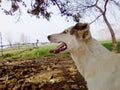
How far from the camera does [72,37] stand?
19.2 ft

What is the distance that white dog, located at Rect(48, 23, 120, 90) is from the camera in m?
5.41

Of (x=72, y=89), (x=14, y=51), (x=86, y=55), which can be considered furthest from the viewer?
(x=14, y=51)

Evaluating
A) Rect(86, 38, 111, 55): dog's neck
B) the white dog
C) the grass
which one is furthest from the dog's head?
the grass

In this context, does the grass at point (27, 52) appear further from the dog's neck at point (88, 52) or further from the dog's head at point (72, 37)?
the dog's neck at point (88, 52)

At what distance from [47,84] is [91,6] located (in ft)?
42.9

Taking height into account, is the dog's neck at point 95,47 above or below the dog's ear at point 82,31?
below

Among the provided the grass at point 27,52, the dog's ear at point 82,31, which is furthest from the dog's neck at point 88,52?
the grass at point 27,52

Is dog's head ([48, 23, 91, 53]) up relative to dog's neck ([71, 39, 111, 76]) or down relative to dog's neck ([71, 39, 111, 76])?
up

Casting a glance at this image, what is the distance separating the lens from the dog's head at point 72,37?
5559 millimetres

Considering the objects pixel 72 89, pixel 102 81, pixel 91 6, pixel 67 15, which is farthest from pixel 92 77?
pixel 91 6

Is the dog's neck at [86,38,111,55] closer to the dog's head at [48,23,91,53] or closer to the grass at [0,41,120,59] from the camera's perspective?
the dog's head at [48,23,91,53]

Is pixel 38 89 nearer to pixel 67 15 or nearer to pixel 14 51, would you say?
pixel 67 15

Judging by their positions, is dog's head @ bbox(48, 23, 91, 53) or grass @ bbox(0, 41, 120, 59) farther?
grass @ bbox(0, 41, 120, 59)

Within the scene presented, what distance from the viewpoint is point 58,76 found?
1160cm
